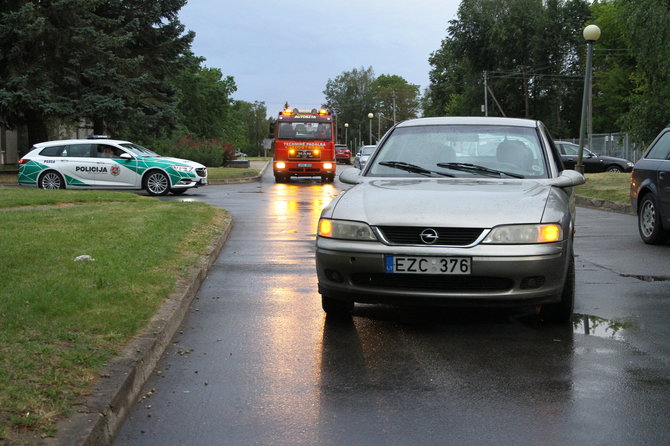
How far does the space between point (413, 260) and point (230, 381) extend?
157 centimetres

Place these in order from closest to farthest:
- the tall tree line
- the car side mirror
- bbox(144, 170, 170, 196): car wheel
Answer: the car side mirror
bbox(144, 170, 170, 196): car wheel
the tall tree line

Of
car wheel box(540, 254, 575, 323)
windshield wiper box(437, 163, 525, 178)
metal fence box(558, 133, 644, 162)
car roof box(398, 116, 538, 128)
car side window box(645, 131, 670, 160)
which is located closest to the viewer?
car wheel box(540, 254, 575, 323)

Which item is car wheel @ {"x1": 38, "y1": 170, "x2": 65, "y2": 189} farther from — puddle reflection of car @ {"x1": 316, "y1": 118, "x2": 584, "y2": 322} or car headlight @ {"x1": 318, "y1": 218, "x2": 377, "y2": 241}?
car headlight @ {"x1": 318, "y1": 218, "x2": 377, "y2": 241}

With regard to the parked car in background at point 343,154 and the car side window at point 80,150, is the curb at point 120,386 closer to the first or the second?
the car side window at point 80,150

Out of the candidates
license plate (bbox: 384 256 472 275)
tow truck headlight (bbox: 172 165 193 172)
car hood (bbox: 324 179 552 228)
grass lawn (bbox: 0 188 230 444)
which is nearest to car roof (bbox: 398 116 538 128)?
car hood (bbox: 324 179 552 228)

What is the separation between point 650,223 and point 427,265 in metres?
7.07

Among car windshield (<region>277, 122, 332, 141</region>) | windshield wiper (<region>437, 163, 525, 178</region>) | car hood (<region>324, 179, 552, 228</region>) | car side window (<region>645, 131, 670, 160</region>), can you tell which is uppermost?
car windshield (<region>277, 122, 332, 141</region>)

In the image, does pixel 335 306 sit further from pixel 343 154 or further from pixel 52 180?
pixel 343 154

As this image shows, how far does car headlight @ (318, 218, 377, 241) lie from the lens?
5754 mm

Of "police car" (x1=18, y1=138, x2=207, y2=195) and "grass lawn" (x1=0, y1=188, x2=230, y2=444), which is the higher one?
"police car" (x1=18, y1=138, x2=207, y2=195)

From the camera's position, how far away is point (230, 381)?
4.72 metres

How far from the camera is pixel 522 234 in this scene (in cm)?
559

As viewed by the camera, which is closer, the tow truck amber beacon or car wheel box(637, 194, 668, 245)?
car wheel box(637, 194, 668, 245)

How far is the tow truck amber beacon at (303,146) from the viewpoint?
31656 mm
